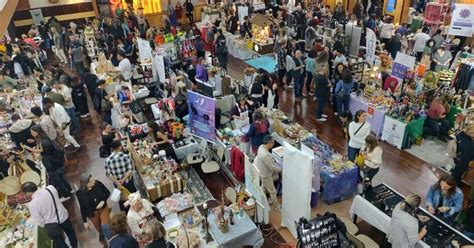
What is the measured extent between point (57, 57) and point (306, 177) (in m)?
13.1

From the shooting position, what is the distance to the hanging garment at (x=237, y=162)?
614 cm

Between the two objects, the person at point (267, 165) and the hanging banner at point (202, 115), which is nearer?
the person at point (267, 165)

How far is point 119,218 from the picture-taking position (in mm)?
4020

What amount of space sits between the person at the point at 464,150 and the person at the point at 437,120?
122cm

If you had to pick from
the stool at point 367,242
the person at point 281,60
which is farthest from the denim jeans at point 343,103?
the stool at point 367,242

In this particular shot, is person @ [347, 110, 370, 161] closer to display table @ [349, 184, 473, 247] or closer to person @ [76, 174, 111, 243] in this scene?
display table @ [349, 184, 473, 247]

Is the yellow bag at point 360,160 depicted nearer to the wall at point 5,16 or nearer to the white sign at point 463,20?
the wall at point 5,16

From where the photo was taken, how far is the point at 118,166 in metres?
5.62

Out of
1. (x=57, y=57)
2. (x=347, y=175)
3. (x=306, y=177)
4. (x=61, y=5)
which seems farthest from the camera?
(x=61, y=5)

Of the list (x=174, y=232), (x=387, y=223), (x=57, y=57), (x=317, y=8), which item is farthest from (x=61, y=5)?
(x=387, y=223)

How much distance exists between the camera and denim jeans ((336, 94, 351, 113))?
27.4ft

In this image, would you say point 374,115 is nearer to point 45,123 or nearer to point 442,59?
point 442,59

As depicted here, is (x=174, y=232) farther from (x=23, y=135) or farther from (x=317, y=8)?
(x=317, y=8)

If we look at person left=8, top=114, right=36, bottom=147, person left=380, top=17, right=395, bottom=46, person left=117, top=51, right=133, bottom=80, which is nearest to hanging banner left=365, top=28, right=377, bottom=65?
person left=380, top=17, right=395, bottom=46
